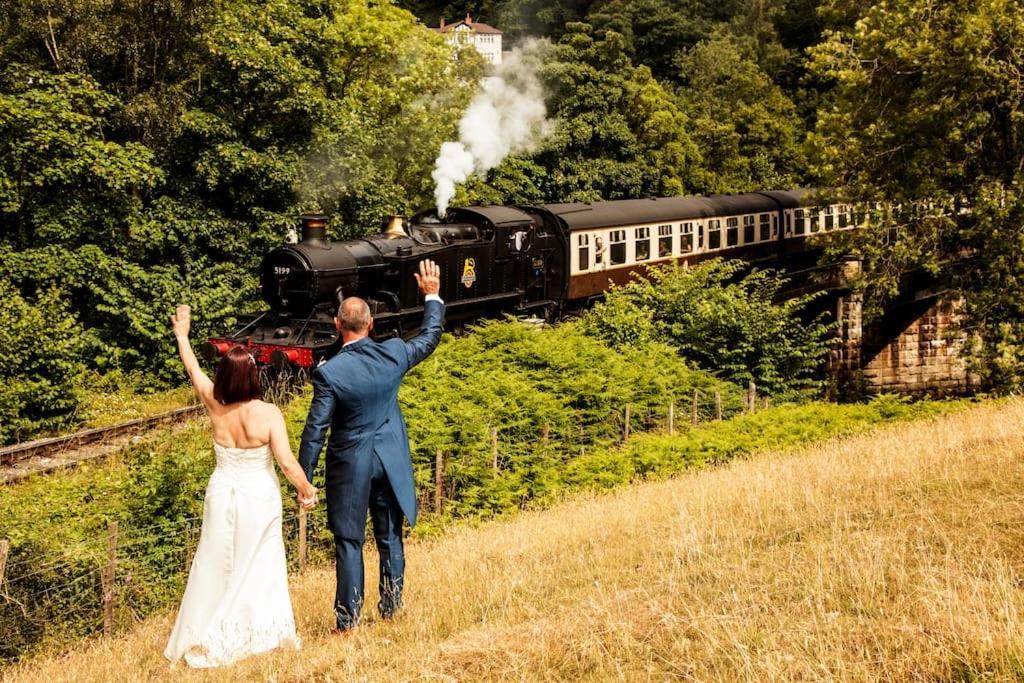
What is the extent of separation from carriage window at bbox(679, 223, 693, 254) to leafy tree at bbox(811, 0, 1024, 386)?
590 cm

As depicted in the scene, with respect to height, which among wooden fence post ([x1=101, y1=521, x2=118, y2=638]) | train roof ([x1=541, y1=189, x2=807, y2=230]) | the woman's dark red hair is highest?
the woman's dark red hair

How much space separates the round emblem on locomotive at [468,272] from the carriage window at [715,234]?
10.3 metres

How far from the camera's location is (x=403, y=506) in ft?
20.2

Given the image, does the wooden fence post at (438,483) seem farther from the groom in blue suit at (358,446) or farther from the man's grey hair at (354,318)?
the man's grey hair at (354,318)

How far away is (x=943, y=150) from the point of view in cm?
1962

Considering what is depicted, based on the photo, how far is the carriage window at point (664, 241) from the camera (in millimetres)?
26453

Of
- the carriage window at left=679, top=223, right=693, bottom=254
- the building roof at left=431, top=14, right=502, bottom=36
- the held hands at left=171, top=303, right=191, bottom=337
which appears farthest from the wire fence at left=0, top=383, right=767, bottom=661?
the building roof at left=431, top=14, right=502, bottom=36

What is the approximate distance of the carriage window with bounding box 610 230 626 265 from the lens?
24953 millimetres

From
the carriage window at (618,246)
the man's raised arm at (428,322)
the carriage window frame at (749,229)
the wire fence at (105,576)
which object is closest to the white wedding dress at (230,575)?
the man's raised arm at (428,322)

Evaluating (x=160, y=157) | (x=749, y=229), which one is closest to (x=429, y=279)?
(x=160, y=157)

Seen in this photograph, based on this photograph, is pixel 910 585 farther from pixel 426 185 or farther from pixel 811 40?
pixel 811 40

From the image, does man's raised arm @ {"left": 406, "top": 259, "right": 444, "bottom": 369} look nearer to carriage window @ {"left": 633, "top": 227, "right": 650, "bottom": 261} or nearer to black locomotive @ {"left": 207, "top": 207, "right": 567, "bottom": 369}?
black locomotive @ {"left": 207, "top": 207, "right": 567, "bottom": 369}

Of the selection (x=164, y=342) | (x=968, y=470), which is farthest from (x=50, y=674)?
(x=164, y=342)

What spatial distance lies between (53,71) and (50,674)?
16763 millimetres
